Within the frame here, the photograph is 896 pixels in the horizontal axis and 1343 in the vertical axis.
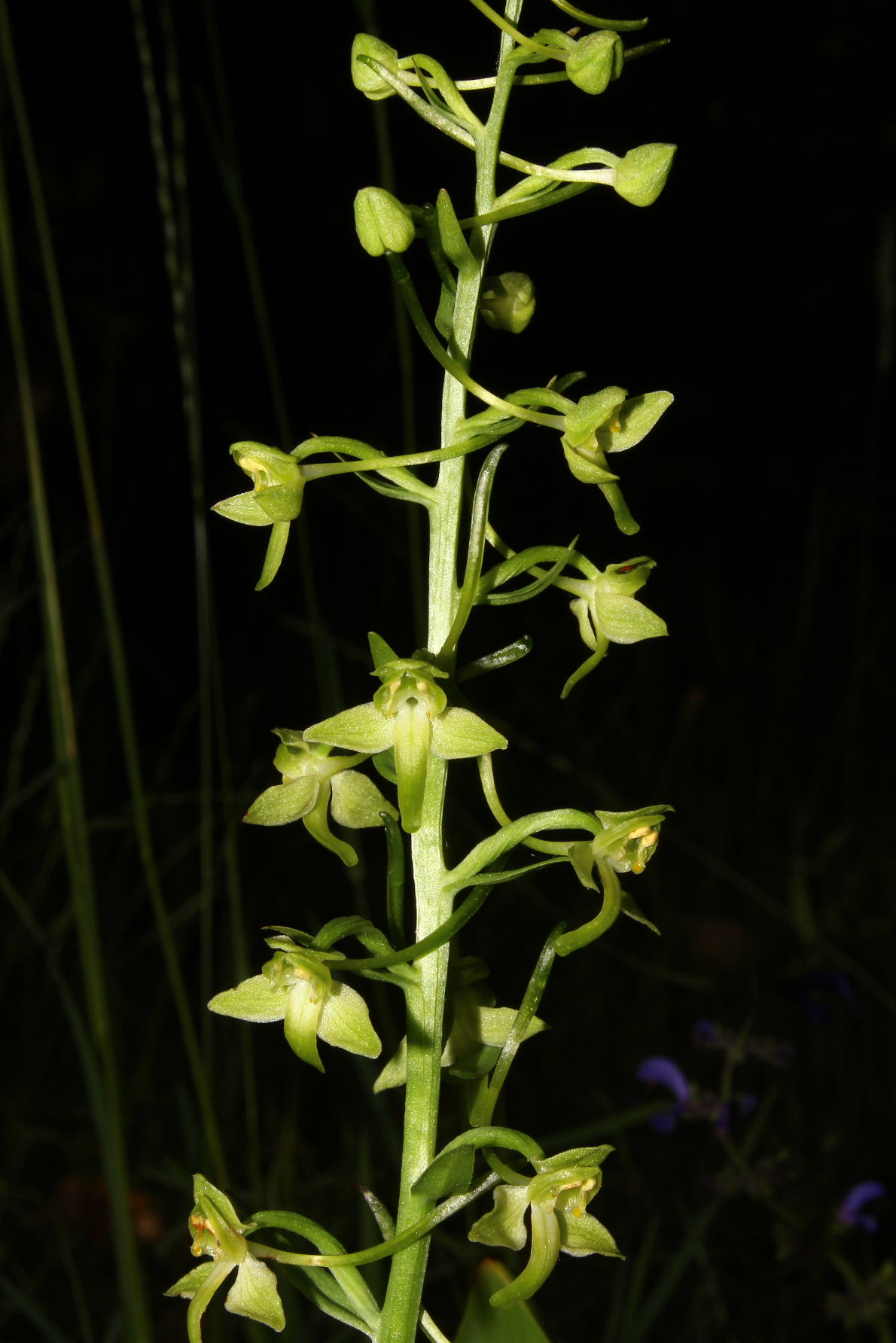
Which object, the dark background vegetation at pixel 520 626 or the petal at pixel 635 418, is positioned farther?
the dark background vegetation at pixel 520 626

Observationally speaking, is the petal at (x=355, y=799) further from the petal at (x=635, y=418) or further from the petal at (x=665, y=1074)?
the petal at (x=665, y=1074)

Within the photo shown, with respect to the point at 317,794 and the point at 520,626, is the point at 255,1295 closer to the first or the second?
the point at 317,794

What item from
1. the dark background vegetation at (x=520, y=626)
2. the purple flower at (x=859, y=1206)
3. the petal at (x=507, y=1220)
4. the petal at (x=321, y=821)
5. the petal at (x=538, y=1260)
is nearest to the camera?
the petal at (x=538, y=1260)

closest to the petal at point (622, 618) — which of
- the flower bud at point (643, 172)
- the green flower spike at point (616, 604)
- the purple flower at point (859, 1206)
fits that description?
the green flower spike at point (616, 604)

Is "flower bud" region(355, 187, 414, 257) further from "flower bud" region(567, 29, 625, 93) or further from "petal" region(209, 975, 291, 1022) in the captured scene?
"petal" region(209, 975, 291, 1022)

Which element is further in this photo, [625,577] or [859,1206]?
[859,1206]

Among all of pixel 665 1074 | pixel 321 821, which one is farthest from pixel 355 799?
pixel 665 1074

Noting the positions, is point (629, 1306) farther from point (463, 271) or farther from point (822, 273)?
point (822, 273)

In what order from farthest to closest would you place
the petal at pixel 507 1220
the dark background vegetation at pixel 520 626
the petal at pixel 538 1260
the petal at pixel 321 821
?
the dark background vegetation at pixel 520 626 → the petal at pixel 321 821 → the petal at pixel 507 1220 → the petal at pixel 538 1260

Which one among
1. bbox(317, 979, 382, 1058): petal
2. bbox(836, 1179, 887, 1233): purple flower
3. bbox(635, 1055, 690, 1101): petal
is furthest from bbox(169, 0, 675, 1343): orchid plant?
bbox(836, 1179, 887, 1233): purple flower
